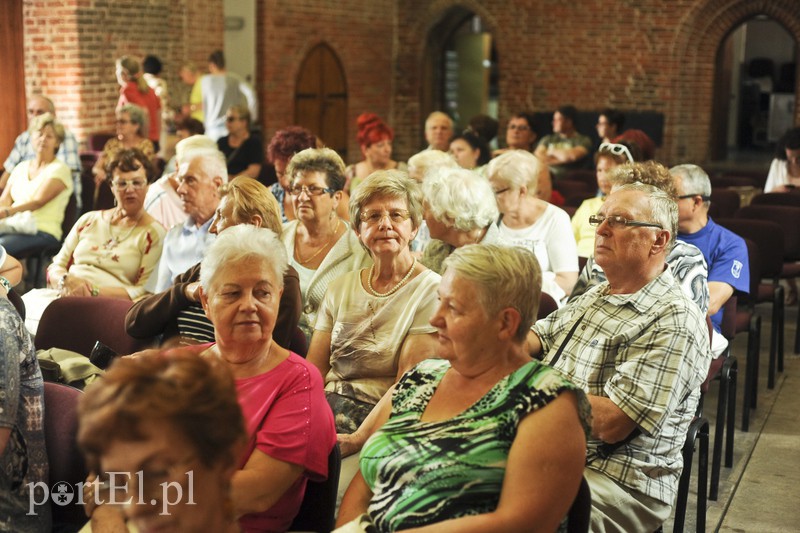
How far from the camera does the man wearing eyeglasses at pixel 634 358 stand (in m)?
2.72

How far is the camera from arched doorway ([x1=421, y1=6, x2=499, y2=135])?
50.1ft

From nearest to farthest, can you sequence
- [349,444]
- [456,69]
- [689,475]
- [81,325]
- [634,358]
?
[634,358], [349,444], [689,475], [81,325], [456,69]

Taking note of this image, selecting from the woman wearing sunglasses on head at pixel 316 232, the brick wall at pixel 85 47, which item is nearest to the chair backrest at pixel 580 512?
the woman wearing sunglasses on head at pixel 316 232

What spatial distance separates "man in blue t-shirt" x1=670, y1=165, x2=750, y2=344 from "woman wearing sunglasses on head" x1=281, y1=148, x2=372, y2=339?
1513 millimetres

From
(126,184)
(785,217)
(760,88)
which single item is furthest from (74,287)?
(760,88)

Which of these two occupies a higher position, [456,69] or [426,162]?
[456,69]

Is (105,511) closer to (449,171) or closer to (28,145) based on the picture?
(449,171)

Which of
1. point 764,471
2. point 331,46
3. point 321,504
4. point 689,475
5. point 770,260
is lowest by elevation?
point 764,471

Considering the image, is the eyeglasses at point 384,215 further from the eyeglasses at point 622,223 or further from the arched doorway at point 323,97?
the arched doorway at point 323,97

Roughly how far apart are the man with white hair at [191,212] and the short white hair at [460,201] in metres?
1.12

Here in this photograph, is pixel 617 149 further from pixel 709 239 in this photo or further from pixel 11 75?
pixel 11 75

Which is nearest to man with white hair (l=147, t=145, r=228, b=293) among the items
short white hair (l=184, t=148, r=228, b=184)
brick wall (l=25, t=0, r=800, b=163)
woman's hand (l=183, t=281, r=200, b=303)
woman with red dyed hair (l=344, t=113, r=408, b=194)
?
short white hair (l=184, t=148, r=228, b=184)

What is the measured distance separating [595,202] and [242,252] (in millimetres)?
3198

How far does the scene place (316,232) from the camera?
13.7 feet
